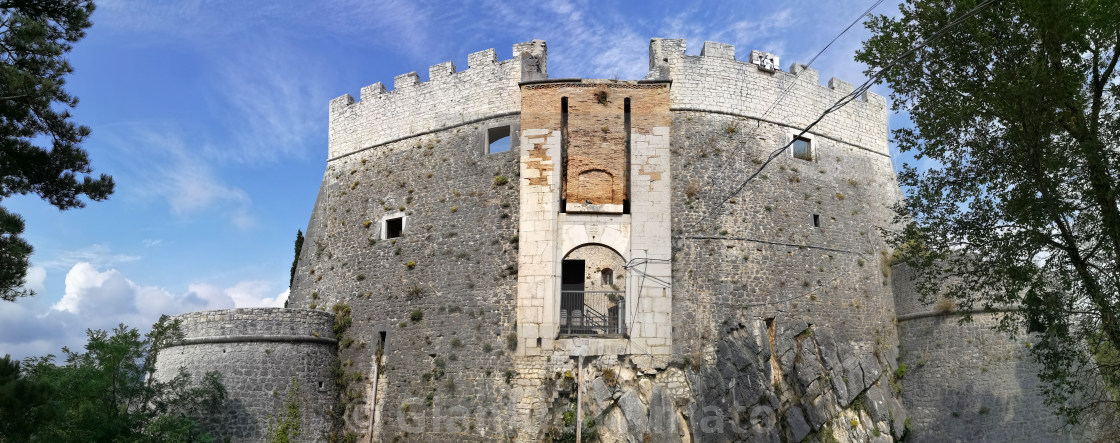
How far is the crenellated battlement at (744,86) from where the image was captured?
2055 cm

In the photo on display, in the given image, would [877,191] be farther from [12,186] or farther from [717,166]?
[12,186]

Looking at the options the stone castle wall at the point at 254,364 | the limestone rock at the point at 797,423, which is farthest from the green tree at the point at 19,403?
the limestone rock at the point at 797,423

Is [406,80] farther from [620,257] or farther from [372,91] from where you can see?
[620,257]

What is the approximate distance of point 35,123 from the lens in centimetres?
1232

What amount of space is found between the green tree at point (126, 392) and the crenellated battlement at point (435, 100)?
24.1 feet

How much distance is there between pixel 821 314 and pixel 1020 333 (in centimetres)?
447

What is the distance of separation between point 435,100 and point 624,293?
7.55m

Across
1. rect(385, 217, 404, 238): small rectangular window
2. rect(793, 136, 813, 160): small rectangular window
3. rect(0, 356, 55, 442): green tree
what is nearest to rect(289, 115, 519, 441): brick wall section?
rect(385, 217, 404, 238): small rectangular window

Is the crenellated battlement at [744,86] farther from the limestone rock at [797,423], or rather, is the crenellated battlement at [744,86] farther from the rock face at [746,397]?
the limestone rock at [797,423]

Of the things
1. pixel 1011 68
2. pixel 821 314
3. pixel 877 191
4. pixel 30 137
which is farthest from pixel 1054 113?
pixel 30 137

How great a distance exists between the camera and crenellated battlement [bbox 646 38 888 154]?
2055 cm

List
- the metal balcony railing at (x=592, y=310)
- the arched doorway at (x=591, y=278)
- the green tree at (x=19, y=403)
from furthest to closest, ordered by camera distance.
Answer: the arched doorway at (x=591, y=278) < the metal balcony railing at (x=592, y=310) < the green tree at (x=19, y=403)

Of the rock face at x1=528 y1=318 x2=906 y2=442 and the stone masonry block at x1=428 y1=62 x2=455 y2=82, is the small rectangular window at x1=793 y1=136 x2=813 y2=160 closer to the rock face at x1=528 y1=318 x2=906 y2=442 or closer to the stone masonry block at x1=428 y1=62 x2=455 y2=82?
the rock face at x1=528 y1=318 x2=906 y2=442

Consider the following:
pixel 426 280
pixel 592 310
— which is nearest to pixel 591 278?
pixel 592 310
